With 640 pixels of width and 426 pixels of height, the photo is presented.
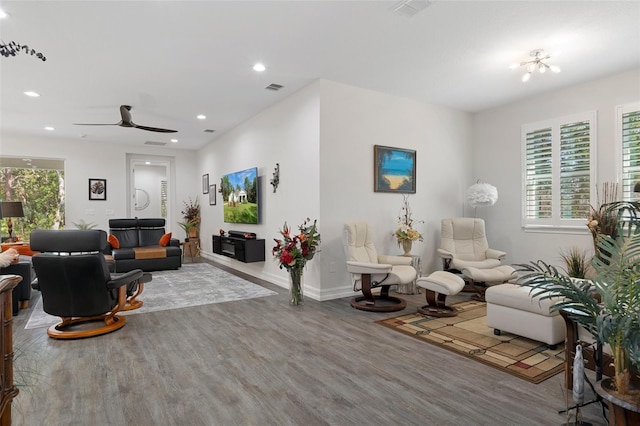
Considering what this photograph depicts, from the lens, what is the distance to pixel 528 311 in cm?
302

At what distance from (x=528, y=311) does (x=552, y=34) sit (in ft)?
8.93

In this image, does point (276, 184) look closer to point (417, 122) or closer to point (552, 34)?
point (417, 122)

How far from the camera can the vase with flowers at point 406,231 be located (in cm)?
508

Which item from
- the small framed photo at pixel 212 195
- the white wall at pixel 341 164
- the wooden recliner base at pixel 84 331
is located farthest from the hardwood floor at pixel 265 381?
the small framed photo at pixel 212 195

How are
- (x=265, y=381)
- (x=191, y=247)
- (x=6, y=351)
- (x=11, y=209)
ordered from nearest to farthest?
(x=6, y=351) < (x=265, y=381) < (x=11, y=209) < (x=191, y=247)

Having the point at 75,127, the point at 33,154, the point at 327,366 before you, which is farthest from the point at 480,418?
the point at 33,154

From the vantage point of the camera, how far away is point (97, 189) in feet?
27.9

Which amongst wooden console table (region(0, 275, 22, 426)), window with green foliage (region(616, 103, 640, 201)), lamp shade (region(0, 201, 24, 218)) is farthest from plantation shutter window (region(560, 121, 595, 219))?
lamp shade (region(0, 201, 24, 218))

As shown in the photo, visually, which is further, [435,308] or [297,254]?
[297,254]

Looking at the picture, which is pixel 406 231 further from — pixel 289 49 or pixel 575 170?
pixel 289 49

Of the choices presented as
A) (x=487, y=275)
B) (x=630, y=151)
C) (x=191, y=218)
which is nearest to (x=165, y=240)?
(x=191, y=218)

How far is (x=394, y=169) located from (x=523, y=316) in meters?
2.86

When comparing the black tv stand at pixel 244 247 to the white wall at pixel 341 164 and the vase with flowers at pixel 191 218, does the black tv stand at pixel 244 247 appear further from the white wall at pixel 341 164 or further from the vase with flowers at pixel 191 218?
the vase with flowers at pixel 191 218

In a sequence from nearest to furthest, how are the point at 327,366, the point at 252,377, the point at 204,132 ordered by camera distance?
the point at 252,377 < the point at 327,366 < the point at 204,132
